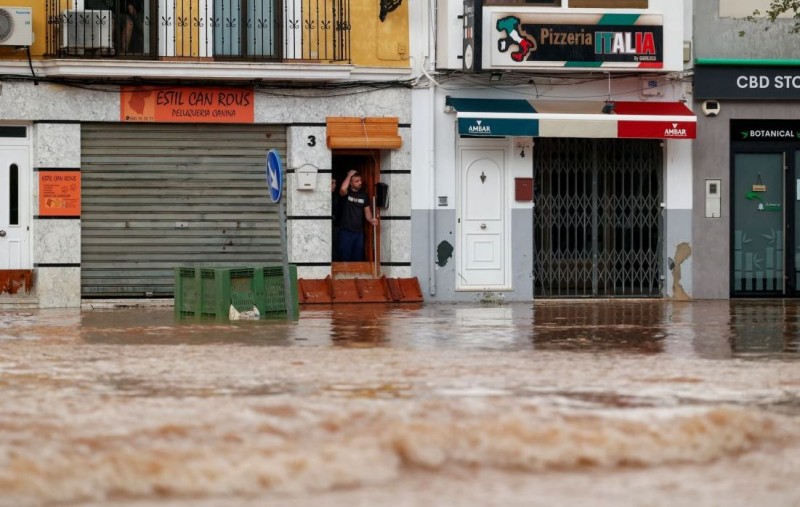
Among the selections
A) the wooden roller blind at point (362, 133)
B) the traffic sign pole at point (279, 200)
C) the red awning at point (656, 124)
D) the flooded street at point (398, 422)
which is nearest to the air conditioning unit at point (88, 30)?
the wooden roller blind at point (362, 133)

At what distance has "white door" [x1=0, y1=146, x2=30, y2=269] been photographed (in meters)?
24.4

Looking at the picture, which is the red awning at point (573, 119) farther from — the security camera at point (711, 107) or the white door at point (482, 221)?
the white door at point (482, 221)

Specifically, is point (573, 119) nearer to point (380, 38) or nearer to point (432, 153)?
point (432, 153)

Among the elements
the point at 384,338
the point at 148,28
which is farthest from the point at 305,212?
the point at 384,338

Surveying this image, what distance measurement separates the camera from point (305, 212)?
979 inches

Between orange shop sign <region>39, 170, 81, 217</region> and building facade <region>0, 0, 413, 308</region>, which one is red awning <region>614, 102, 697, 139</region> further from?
orange shop sign <region>39, 170, 81, 217</region>

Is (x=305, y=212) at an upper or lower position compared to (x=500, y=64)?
lower

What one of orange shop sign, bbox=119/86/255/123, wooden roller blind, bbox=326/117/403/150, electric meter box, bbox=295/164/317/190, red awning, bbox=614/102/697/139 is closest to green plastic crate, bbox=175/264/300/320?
electric meter box, bbox=295/164/317/190

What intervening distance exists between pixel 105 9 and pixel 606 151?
8.26m

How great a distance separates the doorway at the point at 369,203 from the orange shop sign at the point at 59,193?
4045 millimetres

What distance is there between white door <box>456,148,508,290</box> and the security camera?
339 cm

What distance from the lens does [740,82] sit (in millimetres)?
25625

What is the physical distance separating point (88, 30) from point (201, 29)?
171 cm

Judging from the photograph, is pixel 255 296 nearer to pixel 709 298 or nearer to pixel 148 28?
pixel 148 28
